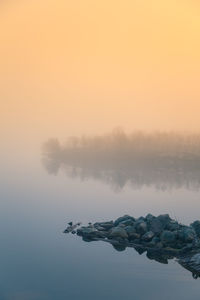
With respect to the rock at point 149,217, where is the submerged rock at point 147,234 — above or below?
below

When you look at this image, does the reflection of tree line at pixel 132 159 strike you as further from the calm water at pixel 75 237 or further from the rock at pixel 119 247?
the rock at pixel 119 247

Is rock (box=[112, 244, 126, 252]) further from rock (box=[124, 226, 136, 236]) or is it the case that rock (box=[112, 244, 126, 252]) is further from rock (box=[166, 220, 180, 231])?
rock (box=[166, 220, 180, 231])

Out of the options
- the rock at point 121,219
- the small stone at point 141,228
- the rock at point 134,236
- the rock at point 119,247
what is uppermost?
the rock at point 121,219

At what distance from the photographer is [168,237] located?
2.52 m

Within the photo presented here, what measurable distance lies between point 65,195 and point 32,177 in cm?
21

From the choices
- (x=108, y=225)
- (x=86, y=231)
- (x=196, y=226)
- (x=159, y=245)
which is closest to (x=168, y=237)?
(x=159, y=245)

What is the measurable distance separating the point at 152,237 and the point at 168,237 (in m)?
0.08

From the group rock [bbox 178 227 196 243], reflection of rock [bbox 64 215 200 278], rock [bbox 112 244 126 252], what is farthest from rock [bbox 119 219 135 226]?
rock [bbox 178 227 196 243]

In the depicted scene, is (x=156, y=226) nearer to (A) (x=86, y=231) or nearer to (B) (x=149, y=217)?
(B) (x=149, y=217)

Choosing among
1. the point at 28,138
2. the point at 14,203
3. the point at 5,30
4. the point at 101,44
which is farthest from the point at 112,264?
the point at 5,30

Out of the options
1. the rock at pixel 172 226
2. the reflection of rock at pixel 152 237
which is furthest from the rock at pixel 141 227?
the rock at pixel 172 226

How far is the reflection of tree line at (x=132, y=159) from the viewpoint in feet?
8.42

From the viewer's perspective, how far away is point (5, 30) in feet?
8.82

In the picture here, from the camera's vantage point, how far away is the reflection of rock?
251cm
